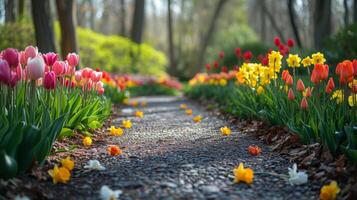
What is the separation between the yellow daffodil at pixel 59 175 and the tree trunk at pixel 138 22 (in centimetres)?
1683

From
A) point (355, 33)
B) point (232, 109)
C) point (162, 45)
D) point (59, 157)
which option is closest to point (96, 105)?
point (59, 157)

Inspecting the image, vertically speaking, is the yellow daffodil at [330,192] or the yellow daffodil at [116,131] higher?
the yellow daffodil at [330,192]

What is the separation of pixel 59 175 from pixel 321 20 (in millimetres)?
10814

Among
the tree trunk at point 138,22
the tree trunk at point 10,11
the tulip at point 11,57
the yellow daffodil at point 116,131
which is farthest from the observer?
the tree trunk at point 138,22

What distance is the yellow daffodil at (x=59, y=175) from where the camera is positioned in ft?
9.11

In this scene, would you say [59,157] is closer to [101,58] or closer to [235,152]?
[235,152]

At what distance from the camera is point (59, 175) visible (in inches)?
109

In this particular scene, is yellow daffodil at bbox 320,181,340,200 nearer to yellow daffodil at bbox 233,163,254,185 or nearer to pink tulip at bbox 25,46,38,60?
yellow daffodil at bbox 233,163,254,185

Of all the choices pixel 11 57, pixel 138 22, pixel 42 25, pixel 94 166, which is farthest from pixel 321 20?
pixel 11 57

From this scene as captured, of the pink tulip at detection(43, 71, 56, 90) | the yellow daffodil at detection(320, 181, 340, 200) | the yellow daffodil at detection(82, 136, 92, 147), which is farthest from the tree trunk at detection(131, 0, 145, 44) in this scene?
the yellow daffodil at detection(320, 181, 340, 200)

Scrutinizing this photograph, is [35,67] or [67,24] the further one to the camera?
[67,24]

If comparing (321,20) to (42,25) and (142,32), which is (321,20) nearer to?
(42,25)

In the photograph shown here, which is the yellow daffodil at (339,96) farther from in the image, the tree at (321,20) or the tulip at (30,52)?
the tree at (321,20)

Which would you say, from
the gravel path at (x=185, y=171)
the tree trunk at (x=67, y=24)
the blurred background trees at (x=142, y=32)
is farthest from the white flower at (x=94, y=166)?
the tree trunk at (x=67, y=24)
